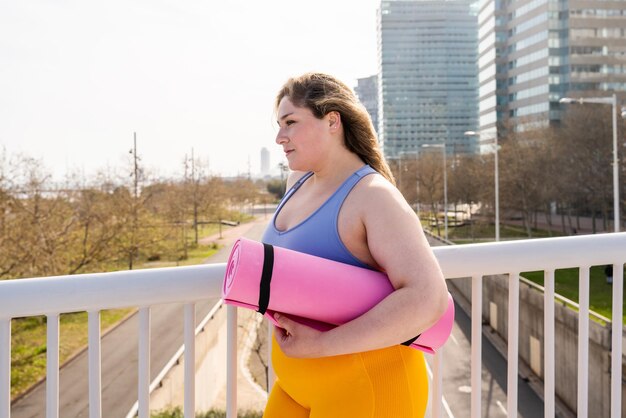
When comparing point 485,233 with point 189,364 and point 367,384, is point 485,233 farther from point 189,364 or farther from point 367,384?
point 367,384

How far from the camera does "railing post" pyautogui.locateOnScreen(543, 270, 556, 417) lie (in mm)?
1785

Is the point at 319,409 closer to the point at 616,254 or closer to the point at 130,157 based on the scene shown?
the point at 616,254

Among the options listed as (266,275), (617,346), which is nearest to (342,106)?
(266,275)

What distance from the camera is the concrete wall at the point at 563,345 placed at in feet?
38.1

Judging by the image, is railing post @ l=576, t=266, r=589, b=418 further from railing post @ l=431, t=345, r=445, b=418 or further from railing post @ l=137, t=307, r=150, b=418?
railing post @ l=137, t=307, r=150, b=418

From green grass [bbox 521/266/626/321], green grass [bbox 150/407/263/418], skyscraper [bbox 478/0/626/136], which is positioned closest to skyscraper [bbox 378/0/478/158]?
skyscraper [bbox 478/0/626/136]

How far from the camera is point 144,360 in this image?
57.6 inches

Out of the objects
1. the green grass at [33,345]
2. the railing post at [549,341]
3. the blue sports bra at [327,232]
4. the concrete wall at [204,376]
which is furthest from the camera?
the green grass at [33,345]

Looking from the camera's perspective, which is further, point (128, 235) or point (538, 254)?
point (128, 235)

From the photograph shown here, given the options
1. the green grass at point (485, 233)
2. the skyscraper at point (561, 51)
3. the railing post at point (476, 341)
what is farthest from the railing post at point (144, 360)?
the skyscraper at point (561, 51)

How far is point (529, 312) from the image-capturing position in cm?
1680

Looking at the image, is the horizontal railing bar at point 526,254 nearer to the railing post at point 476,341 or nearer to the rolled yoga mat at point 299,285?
the railing post at point 476,341

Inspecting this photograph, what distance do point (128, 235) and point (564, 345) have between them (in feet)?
51.1

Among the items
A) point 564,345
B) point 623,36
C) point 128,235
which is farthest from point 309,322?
point 623,36
